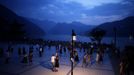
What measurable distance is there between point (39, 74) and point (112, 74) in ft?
22.6

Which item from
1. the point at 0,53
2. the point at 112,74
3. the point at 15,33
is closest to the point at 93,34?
the point at 15,33

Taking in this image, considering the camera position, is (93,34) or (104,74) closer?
(104,74)

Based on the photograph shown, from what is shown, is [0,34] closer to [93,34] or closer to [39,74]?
[93,34]

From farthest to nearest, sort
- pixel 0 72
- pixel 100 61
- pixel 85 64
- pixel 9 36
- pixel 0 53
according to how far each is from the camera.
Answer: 1. pixel 9 36
2. pixel 0 53
3. pixel 100 61
4. pixel 85 64
5. pixel 0 72

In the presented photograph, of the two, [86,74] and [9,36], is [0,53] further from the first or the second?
[9,36]

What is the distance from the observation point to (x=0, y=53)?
1053 inches

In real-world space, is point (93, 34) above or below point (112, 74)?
above

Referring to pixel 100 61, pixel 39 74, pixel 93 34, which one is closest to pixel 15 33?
pixel 93 34

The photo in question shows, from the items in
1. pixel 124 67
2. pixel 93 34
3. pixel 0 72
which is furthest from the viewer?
pixel 93 34

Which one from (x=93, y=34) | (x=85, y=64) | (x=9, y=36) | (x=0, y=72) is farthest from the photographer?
(x=9, y=36)

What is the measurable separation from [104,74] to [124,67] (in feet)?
8.15

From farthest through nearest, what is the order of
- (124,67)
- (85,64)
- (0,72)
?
(85,64) < (0,72) < (124,67)

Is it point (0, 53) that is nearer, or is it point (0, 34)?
point (0, 53)

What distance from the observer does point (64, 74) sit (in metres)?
16.8
